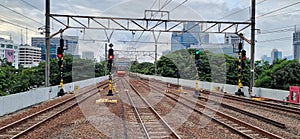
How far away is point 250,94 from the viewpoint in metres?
24.7

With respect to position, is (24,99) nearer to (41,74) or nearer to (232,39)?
(232,39)

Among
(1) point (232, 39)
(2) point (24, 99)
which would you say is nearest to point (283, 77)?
(1) point (232, 39)

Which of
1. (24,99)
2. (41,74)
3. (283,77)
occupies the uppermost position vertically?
(283,77)

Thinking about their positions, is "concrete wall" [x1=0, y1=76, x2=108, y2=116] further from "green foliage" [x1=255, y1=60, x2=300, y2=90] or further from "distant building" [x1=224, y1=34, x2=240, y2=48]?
"green foliage" [x1=255, y1=60, x2=300, y2=90]

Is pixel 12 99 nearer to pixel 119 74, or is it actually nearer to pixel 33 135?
pixel 33 135

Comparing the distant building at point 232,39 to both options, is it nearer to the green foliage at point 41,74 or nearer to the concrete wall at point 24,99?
the concrete wall at point 24,99

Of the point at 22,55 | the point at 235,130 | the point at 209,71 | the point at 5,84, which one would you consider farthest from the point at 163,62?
the point at 22,55

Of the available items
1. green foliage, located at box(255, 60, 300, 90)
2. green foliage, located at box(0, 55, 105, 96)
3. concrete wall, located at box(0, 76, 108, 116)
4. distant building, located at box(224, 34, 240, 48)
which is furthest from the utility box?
green foliage, located at box(0, 55, 105, 96)

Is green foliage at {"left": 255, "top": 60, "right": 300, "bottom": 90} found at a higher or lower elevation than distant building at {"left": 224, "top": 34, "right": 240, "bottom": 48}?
lower

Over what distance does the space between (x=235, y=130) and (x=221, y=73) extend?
43.4 metres

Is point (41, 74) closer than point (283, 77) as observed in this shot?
No

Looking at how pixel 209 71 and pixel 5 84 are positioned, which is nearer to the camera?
pixel 5 84

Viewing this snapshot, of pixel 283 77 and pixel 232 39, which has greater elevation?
pixel 232 39

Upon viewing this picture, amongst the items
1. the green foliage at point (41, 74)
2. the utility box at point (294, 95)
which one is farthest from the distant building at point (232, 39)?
the green foliage at point (41, 74)
